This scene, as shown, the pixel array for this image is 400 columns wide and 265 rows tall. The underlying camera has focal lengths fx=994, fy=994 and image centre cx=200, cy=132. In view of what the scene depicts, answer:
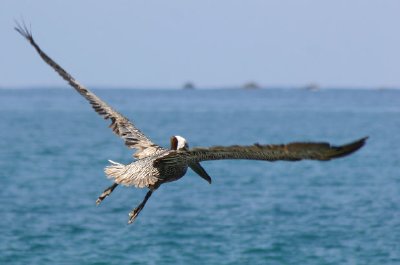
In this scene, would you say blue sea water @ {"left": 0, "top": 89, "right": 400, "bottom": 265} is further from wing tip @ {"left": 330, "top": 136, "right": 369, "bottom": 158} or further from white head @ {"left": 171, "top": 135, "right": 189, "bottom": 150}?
wing tip @ {"left": 330, "top": 136, "right": 369, "bottom": 158}

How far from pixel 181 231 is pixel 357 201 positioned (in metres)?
11.5

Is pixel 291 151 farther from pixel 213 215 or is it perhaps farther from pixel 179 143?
pixel 213 215

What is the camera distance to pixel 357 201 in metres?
41.7

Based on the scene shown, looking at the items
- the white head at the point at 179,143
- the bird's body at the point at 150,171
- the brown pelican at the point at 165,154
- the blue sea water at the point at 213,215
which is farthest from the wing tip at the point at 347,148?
the blue sea water at the point at 213,215

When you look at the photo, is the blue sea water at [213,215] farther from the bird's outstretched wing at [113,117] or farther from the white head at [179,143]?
the white head at [179,143]

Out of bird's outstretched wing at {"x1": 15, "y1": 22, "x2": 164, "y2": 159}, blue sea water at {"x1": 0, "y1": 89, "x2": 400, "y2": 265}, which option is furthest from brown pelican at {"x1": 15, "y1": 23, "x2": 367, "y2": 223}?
blue sea water at {"x1": 0, "y1": 89, "x2": 400, "y2": 265}

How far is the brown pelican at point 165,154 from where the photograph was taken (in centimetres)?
837

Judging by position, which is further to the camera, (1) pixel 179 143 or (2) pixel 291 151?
(1) pixel 179 143

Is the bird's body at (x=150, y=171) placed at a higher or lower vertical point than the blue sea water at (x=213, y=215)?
higher

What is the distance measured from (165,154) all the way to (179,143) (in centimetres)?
19

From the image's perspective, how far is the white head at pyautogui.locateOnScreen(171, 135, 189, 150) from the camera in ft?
34.2

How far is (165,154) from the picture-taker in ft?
34.6

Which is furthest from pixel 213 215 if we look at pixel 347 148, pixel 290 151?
pixel 347 148

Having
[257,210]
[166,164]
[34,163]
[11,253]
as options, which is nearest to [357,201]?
[257,210]
